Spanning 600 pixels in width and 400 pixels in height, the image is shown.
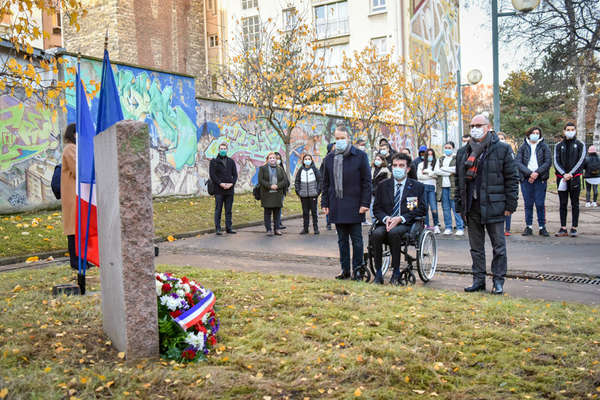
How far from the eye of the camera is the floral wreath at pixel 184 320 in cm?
418

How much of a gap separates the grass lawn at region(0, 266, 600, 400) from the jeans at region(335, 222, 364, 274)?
5.10 ft

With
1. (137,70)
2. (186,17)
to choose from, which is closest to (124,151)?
(137,70)

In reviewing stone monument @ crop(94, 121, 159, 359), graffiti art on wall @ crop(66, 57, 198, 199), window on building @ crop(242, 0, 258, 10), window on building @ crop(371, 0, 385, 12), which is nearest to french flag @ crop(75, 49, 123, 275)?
stone monument @ crop(94, 121, 159, 359)

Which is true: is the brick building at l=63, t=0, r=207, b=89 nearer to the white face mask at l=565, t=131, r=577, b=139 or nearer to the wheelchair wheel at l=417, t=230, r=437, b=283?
the white face mask at l=565, t=131, r=577, b=139

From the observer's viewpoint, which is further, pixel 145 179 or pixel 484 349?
pixel 484 349

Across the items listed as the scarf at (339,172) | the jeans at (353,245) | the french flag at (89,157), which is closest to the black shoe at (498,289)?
the jeans at (353,245)

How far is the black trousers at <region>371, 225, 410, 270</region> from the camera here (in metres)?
7.48

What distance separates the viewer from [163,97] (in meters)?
20.0

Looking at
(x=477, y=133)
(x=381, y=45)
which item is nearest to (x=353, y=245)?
Result: (x=477, y=133)

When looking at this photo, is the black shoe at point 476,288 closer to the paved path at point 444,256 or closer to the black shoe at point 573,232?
the paved path at point 444,256

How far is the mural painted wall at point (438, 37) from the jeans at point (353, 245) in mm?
32699

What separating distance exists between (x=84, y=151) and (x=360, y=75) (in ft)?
82.6

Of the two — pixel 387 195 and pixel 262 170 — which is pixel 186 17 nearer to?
pixel 262 170

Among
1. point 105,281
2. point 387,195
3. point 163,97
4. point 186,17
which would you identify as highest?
point 186,17
